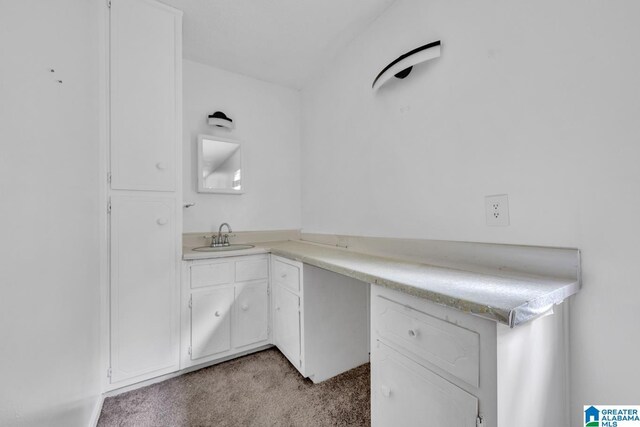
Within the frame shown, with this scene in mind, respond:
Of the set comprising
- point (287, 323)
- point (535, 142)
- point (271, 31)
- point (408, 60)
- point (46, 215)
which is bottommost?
point (287, 323)

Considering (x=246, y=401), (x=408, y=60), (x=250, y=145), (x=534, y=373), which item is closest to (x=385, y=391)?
(x=534, y=373)

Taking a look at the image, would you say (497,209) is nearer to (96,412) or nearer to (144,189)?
(144,189)

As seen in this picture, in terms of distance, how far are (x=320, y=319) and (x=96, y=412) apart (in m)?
1.28

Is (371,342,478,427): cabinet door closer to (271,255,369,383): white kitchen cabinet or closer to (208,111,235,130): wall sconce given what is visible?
(271,255,369,383): white kitchen cabinet

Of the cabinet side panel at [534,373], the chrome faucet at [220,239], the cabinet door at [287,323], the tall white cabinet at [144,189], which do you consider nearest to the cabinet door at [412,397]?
the cabinet side panel at [534,373]

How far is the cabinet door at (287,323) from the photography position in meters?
1.62

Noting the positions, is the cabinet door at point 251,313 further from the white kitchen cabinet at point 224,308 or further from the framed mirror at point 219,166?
the framed mirror at point 219,166

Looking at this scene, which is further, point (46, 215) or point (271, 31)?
point (271, 31)

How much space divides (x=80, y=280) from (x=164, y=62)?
1.40 metres

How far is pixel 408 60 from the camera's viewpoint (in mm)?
1346

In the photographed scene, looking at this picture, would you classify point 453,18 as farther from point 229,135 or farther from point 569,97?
point 229,135

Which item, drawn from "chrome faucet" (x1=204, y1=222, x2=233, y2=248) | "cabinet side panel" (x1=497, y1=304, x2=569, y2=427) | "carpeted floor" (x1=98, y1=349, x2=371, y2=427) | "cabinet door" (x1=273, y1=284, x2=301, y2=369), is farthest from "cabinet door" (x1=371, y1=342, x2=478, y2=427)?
"chrome faucet" (x1=204, y1=222, x2=233, y2=248)

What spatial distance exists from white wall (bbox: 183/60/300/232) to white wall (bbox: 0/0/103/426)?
2.81 ft

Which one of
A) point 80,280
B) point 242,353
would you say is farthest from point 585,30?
point 242,353
